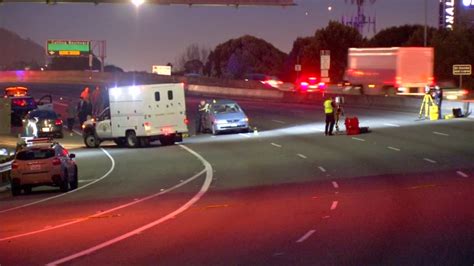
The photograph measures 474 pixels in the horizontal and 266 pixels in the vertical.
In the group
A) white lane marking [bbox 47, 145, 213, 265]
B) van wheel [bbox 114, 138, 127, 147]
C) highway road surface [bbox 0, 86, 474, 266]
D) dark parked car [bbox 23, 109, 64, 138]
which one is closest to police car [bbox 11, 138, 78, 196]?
highway road surface [bbox 0, 86, 474, 266]

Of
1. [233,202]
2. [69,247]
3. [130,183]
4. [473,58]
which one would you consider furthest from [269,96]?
[69,247]

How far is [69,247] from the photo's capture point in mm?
13594

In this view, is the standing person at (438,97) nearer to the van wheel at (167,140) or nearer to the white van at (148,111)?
the white van at (148,111)

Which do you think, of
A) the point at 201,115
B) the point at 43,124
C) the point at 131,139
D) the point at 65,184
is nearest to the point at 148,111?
the point at 131,139

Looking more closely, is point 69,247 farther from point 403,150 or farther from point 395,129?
point 395,129

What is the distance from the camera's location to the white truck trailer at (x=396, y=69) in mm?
64375

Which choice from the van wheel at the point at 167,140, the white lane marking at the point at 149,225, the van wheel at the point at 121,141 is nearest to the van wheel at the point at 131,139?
the van wheel at the point at 121,141

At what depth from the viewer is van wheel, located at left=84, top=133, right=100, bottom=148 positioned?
138 feet

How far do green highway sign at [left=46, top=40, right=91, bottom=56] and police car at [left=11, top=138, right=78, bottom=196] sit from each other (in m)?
111

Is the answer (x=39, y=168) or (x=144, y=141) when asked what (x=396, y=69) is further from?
(x=39, y=168)

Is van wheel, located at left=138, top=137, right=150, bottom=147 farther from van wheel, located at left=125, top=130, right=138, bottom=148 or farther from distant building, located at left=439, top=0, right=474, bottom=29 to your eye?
distant building, located at left=439, top=0, right=474, bottom=29

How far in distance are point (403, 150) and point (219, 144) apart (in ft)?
34.3

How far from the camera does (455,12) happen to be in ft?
429

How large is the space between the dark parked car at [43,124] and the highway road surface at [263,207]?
9.91 metres
